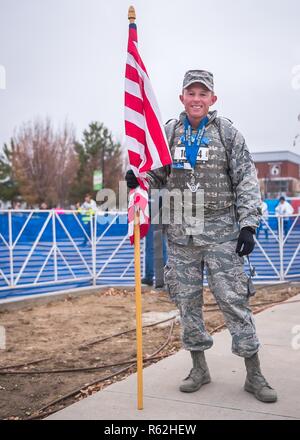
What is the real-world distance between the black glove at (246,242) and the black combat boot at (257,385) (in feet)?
2.37

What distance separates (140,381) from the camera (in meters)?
3.27

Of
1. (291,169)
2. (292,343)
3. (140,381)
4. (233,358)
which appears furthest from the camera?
(291,169)

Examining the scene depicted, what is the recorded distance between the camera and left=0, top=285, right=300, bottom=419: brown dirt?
13.2 feet

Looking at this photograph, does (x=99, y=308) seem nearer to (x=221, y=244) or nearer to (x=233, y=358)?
(x=233, y=358)

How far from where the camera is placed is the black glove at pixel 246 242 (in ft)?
10.9

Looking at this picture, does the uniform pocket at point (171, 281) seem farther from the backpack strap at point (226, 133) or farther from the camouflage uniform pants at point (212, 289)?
the backpack strap at point (226, 133)

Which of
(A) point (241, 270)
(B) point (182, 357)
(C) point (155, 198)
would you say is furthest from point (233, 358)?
(C) point (155, 198)

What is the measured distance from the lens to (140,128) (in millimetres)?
3396

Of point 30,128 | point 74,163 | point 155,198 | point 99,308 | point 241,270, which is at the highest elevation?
point 30,128

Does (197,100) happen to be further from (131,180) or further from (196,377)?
(196,377)

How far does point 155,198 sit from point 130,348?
1942 mm

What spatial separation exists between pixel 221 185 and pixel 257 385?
4.48 feet

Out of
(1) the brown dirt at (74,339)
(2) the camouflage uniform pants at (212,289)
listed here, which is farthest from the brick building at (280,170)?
(2) the camouflage uniform pants at (212,289)
